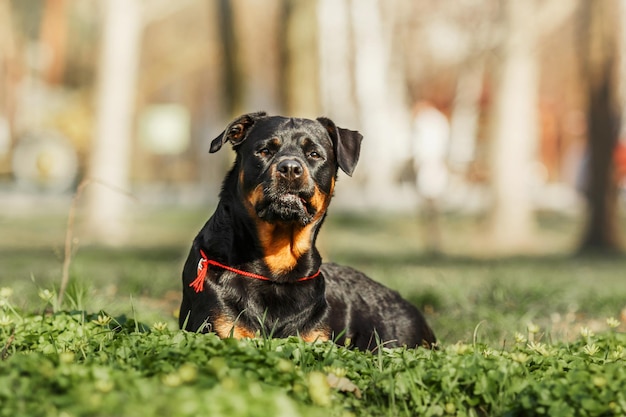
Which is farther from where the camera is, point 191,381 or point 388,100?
point 388,100

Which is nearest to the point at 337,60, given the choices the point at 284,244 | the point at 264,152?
the point at 264,152

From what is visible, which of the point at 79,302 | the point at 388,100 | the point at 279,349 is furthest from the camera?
the point at 388,100

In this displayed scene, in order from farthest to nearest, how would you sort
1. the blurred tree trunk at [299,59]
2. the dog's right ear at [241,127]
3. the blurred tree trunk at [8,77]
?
the blurred tree trunk at [8,77] < the blurred tree trunk at [299,59] < the dog's right ear at [241,127]

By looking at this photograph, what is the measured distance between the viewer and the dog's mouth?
→ 202 inches

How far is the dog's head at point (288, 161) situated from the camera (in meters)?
5.16

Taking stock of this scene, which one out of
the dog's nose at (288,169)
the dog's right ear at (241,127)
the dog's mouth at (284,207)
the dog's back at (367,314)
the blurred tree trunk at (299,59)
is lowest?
the dog's back at (367,314)

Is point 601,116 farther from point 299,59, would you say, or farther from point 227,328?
point 227,328

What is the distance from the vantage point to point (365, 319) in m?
5.95

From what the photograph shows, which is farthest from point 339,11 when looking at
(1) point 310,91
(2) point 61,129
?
(1) point 310,91

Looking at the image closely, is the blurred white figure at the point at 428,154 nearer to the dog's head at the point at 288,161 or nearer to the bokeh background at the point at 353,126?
the bokeh background at the point at 353,126

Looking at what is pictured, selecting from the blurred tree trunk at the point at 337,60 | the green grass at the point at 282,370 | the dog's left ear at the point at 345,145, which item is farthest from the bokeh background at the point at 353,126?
the dog's left ear at the point at 345,145

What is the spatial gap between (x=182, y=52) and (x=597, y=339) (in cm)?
4015

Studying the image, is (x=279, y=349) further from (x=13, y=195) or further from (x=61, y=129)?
(x=61, y=129)

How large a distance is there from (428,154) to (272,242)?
14.6 metres
